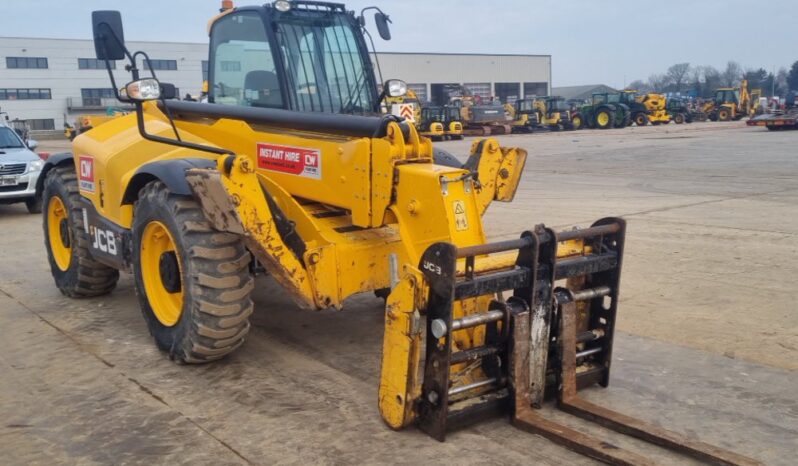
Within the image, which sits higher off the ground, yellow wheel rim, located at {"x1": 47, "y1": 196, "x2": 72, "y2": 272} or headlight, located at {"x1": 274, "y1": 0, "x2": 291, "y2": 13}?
headlight, located at {"x1": 274, "y1": 0, "x2": 291, "y2": 13}

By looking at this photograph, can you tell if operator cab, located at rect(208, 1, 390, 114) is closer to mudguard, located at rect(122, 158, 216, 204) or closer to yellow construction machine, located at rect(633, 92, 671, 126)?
mudguard, located at rect(122, 158, 216, 204)

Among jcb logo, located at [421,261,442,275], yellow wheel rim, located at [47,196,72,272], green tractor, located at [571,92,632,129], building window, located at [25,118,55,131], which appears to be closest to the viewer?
jcb logo, located at [421,261,442,275]

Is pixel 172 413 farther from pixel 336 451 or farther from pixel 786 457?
pixel 786 457

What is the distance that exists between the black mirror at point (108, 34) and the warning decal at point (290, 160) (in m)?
1.10

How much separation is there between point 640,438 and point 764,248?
5.48m

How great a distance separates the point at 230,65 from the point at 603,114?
134 ft

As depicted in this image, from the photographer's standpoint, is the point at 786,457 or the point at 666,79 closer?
the point at 786,457

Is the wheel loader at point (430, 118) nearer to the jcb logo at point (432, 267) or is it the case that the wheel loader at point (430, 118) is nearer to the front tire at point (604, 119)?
the front tire at point (604, 119)

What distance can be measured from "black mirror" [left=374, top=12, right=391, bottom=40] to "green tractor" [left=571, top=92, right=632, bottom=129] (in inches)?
1554

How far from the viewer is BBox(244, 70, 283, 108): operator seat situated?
17.4 feet

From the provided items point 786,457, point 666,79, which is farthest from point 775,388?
point 666,79

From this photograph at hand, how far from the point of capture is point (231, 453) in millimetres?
3691

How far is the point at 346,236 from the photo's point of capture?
4746mm

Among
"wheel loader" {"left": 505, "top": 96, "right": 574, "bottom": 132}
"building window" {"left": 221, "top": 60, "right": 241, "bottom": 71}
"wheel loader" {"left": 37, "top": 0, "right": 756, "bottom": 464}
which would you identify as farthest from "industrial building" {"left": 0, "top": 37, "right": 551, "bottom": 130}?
"wheel loader" {"left": 37, "top": 0, "right": 756, "bottom": 464}
